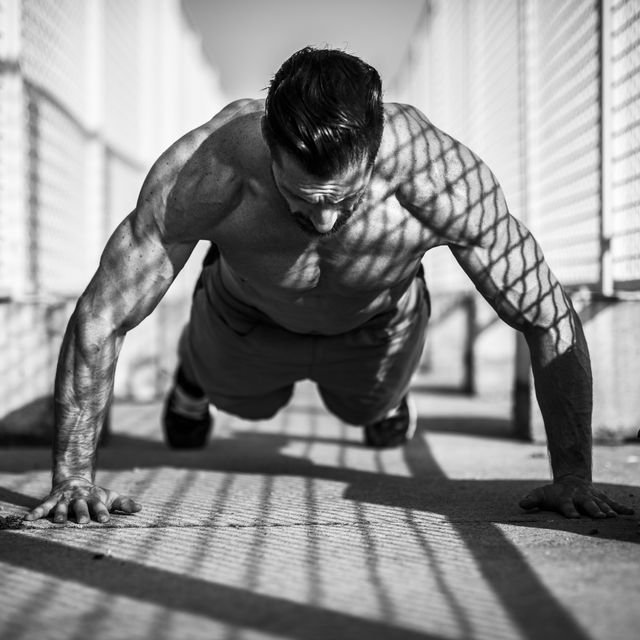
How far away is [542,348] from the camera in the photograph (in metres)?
2.06

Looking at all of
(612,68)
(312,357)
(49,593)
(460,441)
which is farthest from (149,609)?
Answer: (612,68)

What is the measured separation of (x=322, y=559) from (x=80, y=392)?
2.52ft

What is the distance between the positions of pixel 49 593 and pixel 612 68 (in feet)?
10.1

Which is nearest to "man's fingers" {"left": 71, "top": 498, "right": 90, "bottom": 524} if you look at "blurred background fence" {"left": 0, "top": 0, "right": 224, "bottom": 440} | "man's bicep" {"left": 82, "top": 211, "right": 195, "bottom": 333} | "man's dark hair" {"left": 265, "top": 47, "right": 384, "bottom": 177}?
"man's bicep" {"left": 82, "top": 211, "right": 195, "bottom": 333}

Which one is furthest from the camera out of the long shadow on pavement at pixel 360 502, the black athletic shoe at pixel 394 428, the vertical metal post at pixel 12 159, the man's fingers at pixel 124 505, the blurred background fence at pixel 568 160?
the vertical metal post at pixel 12 159

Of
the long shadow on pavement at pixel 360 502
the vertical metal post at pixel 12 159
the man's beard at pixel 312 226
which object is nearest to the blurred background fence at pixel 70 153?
the vertical metal post at pixel 12 159

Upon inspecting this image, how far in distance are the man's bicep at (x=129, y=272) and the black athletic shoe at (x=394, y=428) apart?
143 centimetres

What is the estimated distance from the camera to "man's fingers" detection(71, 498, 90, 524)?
1890mm

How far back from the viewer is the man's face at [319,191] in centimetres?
174

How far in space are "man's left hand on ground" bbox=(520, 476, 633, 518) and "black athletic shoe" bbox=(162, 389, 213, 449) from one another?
1617 mm

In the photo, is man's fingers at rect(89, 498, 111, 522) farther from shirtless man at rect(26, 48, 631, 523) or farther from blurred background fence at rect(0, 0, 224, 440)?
blurred background fence at rect(0, 0, 224, 440)

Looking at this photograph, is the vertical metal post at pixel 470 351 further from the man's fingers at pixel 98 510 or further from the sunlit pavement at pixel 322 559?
the man's fingers at pixel 98 510

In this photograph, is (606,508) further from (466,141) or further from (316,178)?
(466,141)

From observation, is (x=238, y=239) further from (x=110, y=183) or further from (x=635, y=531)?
(x=110, y=183)
